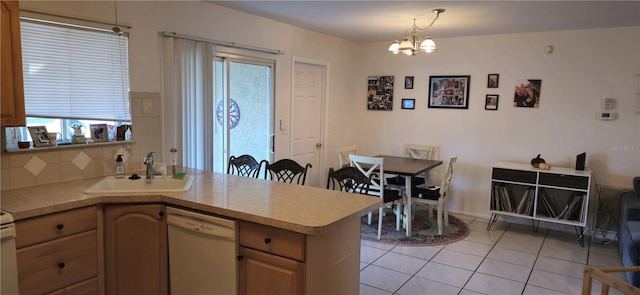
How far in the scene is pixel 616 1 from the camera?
3.24 metres

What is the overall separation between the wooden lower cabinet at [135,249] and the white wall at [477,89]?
1100mm

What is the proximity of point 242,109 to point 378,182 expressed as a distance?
1.70m

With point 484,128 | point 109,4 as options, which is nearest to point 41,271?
point 109,4

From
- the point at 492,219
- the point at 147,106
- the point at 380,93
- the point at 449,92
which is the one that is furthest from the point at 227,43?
the point at 492,219

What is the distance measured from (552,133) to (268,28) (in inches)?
137

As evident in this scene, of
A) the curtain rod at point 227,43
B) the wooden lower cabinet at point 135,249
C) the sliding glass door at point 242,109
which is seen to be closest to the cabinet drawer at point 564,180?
the sliding glass door at point 242,109

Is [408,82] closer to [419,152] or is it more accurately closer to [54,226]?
[419,152]

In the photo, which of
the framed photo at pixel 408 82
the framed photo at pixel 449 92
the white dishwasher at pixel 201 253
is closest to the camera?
the white dishwasher at pixel 201 253

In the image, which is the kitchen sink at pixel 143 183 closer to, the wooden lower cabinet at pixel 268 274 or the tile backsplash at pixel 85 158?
the tile backsplash at pixel 85 158

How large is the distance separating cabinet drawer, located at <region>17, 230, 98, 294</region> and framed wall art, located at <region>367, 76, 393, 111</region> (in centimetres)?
426

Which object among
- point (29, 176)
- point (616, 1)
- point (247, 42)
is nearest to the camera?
point (29, 176)

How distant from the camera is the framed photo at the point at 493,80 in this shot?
496 centimetres

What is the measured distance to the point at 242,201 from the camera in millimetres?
2277

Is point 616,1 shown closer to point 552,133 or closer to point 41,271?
point 552,133
